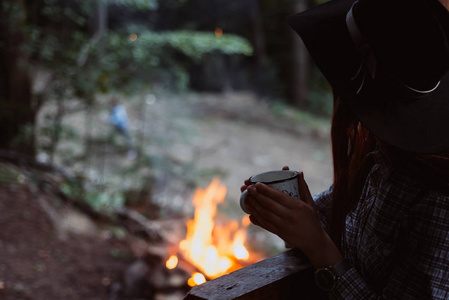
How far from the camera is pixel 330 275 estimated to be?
4.62 feet

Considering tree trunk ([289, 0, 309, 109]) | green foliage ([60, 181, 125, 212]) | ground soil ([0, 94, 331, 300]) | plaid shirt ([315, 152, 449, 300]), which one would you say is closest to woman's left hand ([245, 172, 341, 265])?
plaid shirt ([315, 152, 449, 300])

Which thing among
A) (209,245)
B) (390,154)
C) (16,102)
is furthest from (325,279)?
(16,102)

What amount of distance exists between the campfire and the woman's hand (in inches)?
88.2

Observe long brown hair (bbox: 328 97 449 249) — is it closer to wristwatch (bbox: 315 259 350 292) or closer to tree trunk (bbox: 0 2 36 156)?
wristwatch (bbox: 315 259 350 292)

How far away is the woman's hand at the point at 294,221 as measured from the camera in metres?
1.42

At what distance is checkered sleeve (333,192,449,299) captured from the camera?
119 cm

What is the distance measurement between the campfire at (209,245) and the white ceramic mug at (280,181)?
2167mm

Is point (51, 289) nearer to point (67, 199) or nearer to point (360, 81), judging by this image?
point (67, 199)

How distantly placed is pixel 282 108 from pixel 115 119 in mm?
7595

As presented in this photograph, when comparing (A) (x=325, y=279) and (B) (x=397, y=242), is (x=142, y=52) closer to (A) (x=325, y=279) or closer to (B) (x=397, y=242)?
(A) (x=325, y=279)

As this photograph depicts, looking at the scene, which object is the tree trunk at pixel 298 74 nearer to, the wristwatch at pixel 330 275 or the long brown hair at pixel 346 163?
the long brown hair at pixel 346 163

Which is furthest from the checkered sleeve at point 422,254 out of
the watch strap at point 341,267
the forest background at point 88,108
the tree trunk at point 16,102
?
the tree trunk at point 16,102

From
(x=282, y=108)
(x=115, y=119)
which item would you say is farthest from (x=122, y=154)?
(x=282, y=108)

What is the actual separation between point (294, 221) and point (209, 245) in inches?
128
